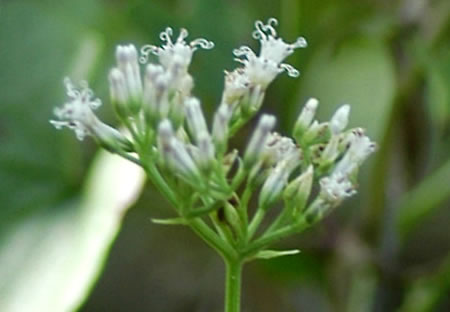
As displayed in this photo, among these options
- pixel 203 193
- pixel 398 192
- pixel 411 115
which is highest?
pixel 411 115

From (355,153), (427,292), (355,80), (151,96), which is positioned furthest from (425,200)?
(151,96)

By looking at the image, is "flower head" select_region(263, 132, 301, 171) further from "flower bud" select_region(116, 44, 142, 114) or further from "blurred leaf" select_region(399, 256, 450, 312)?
"blurred leaf" select_region(399, 256, 450, 312)

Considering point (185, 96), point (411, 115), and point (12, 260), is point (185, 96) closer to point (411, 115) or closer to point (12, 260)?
point (12, 260)

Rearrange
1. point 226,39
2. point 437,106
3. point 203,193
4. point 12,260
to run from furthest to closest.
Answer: point 226,39, point 437,106, point 12,260, point 203,193

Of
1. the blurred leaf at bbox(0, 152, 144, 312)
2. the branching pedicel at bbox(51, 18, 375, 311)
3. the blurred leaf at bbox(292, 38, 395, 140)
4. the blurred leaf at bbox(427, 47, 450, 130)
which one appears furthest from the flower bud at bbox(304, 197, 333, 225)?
the blurred leaf at bbox(292, 38, 395, 140)

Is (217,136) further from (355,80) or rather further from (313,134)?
(355,80)

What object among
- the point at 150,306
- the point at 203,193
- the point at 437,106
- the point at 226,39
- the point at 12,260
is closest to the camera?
the point at 203,193

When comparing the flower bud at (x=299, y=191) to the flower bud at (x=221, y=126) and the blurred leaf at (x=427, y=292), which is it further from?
the blurred leaf at (x=427, y=292)

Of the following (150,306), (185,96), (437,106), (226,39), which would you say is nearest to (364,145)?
(185,96)
